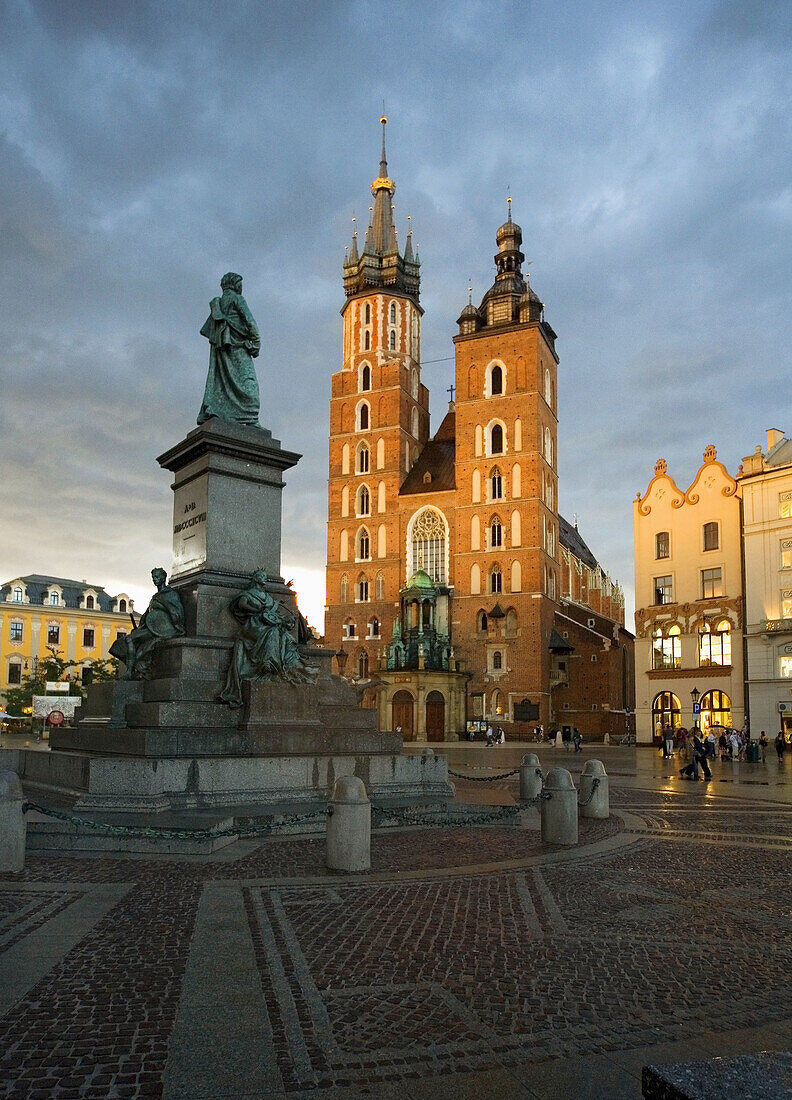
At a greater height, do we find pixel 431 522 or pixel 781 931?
pixel 431 522

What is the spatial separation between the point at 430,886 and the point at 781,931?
8.66ft

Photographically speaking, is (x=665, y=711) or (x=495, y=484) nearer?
(x=665, y=711)

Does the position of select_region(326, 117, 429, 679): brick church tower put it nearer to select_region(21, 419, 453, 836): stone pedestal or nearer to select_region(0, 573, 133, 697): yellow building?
select_region(0, 573, 133, 697): yellow building

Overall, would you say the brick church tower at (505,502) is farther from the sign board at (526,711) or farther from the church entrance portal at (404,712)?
the church entrance portal at (404,712)

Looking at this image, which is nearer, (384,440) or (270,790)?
(270,790)

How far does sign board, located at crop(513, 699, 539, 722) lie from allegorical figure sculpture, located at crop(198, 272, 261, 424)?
44.4 meters

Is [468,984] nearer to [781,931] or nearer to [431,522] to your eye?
[781,931]

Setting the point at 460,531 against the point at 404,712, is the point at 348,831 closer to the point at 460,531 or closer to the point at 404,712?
the point at 404,712

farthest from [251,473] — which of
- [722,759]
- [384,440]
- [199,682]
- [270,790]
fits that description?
[384,440]

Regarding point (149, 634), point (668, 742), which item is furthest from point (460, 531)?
point (149, 634)

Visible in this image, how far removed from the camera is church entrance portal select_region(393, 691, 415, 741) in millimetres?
55906

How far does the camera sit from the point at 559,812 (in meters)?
9.58

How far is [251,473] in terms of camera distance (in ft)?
43.7

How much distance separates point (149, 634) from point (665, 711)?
37.1 meters
